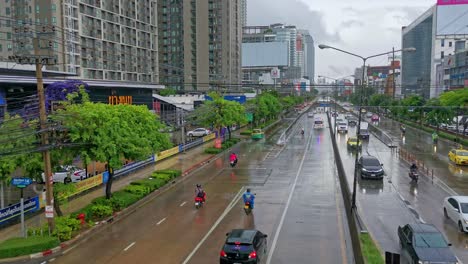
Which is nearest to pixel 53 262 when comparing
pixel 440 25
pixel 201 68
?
pixel 201 68

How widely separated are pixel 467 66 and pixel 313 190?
296 feet

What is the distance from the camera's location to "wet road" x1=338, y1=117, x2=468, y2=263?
2083 centimetres

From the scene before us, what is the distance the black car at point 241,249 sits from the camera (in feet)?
54.1

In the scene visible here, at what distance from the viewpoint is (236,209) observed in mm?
26812

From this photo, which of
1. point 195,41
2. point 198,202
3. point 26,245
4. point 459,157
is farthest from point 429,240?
point 195,41

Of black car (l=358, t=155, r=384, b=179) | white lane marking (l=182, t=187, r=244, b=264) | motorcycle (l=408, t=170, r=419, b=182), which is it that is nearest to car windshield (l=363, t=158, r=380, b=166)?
black car (l=358, t=155, r=384, b=179)

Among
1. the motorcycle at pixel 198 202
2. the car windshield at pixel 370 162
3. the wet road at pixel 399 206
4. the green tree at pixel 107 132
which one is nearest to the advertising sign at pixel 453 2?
the wet road at pixel 399 206

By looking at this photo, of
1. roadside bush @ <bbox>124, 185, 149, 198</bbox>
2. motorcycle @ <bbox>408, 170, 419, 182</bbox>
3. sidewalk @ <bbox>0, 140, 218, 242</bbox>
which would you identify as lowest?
sidewalk @ <bbox>0, 140, 218, 242</bbox>

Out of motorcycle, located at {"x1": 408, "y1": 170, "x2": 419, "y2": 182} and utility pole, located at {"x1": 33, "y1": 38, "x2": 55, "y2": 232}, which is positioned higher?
utility pole, located at {"x1": 33, "y1": 38, "x2": 55, "y2": 232}

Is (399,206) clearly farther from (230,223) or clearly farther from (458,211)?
(230,223)

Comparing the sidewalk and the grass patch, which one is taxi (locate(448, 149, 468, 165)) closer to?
the sidewalk

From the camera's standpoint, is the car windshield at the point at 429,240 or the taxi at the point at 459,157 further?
the taxi at the point at 459,157

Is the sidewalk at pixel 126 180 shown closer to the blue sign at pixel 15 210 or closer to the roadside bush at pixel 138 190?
the blue sign at pixel 15 210

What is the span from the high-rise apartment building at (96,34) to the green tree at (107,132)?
1877 inches
